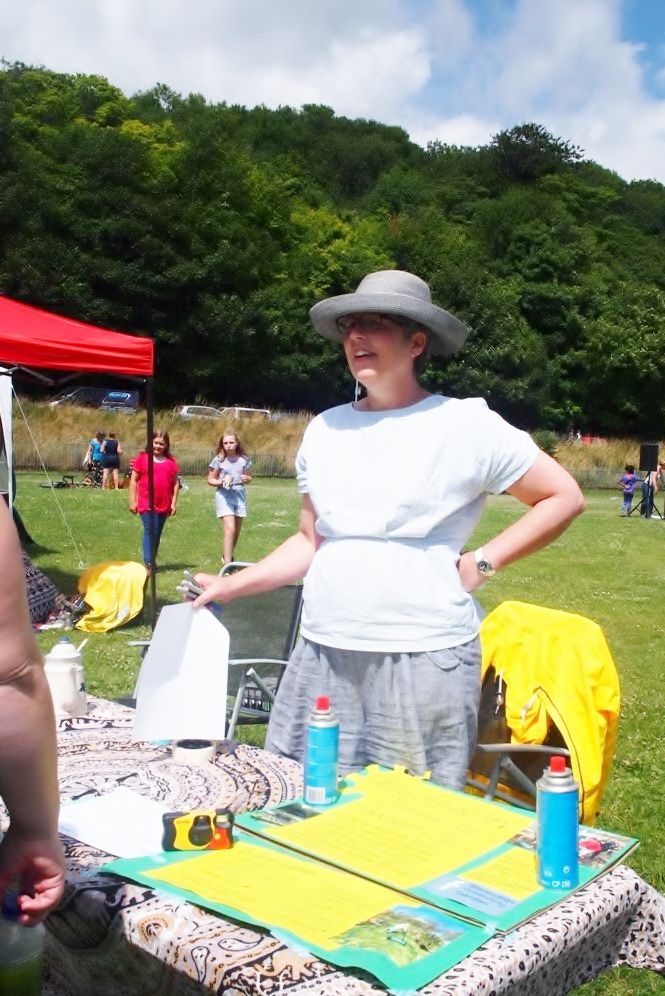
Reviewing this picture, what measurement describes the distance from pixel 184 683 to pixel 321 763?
0.48 meters

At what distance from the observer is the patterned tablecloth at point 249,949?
1402 millimetres

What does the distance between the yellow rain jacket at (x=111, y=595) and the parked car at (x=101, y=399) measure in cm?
2435

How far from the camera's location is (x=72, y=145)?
51344 mm

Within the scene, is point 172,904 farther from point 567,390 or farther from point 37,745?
point 567,390

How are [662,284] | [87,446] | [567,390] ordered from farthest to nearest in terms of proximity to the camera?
1. [662,284]
2. [567,390]
3. [87,446]

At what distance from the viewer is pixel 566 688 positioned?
2773mm

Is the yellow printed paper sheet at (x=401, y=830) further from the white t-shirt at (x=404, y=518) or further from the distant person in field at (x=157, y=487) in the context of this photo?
the distant person in field at (x=157, y=487)

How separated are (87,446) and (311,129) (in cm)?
5758

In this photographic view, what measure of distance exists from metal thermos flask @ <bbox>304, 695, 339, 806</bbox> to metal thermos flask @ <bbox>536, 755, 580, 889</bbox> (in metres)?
0.49

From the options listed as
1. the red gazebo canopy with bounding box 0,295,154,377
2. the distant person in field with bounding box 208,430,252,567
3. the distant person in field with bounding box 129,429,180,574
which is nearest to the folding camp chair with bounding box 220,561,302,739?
the red gazebo canopy with bounding box 0,295,154,377

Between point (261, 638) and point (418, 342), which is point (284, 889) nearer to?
point (418, 342)

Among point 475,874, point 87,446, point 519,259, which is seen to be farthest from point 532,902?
point 519,259

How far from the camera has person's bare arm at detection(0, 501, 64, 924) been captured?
1.18m

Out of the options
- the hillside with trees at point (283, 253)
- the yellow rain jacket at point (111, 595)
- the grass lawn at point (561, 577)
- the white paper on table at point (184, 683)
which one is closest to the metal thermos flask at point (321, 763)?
the white paper on table at point (184, 683)
